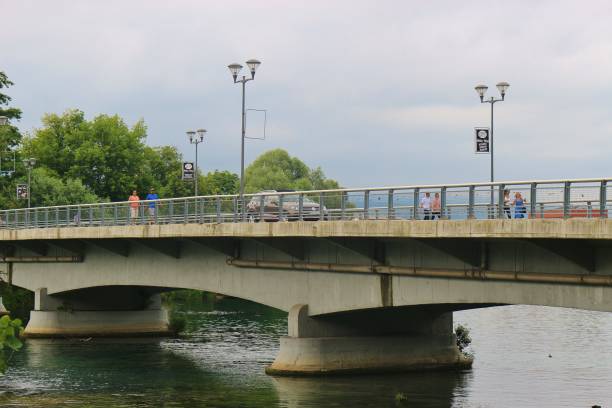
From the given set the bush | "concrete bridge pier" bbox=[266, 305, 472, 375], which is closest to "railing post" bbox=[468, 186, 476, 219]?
"concrete bridge pier" bbox=[266, 305, 472, 375]

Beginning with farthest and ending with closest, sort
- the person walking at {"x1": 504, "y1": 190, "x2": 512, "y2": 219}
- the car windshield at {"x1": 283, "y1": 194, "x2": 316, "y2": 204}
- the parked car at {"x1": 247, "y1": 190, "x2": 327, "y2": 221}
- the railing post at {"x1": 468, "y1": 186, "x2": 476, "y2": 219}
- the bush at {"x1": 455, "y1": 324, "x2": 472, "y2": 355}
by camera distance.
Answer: the bush at {"x1": 455, "y1": 324, "x2": 472, "y2": 355} → the car windshield at {"x1": 283, "y1": 194, "x2": 316, "y2": 204} → the parked car at {"x1": 247, "y1": 190, "x2": 327, "y2": 221} → the railing post at {"x1": 468, "y1": 186, "x2": 476, "y2": 219} → the person walking at {"x1": 504, "y1": 190, "x2": 512, "y2": 219}

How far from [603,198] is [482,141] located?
38.6 feet

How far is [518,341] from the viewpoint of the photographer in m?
47.7

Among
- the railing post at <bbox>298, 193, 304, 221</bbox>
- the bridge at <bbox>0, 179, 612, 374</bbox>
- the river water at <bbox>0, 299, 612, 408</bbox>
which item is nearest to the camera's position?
the bridge at <bbox>0, 179, 612, 374</bbox>

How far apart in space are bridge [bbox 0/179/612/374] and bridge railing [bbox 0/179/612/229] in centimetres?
5

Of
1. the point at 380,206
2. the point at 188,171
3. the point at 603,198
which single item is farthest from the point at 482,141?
the point at 188,171

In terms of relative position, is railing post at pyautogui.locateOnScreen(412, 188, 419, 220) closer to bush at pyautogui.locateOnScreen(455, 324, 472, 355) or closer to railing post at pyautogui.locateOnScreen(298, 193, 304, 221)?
railing post at pyautogui.locateOnScreen(298, 193, 304, 221)

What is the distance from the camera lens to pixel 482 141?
122 feet

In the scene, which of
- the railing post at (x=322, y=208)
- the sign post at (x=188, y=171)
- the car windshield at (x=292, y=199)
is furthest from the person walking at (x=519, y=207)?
the sign post at (x=188, y=171)

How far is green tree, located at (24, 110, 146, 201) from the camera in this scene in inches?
3919

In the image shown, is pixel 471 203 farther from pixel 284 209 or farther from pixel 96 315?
pixel 96 315

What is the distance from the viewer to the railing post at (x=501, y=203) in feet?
92.5

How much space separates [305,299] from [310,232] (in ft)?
13.9

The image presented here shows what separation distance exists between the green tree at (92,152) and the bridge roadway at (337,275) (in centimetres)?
4485
